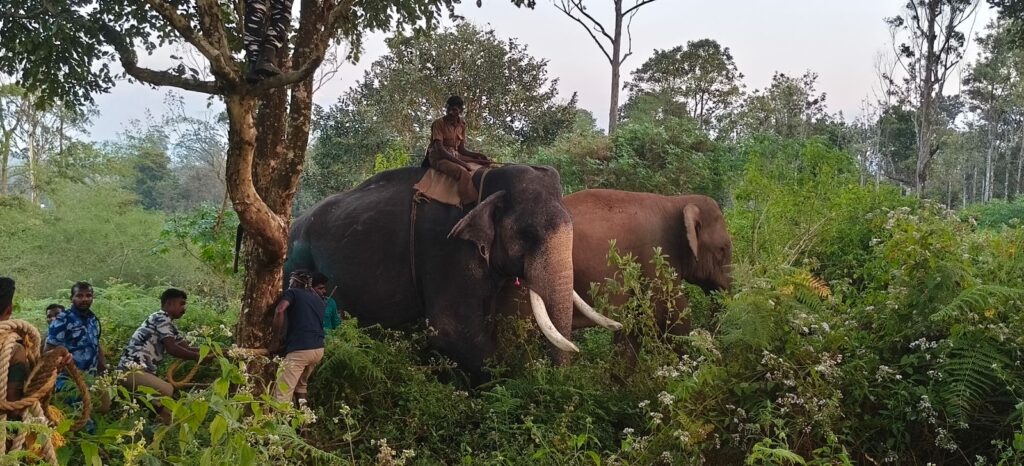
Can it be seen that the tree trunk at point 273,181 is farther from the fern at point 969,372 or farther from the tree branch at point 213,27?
the fern at point 969,372

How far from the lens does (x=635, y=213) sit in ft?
30.2

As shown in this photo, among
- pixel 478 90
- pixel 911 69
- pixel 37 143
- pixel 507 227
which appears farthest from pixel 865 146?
pixel 507 227

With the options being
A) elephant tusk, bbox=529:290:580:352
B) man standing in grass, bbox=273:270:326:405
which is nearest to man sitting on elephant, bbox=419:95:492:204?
elephant tusk, bbox=529:290:580:352

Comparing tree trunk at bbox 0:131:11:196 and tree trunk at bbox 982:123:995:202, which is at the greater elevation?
tree trunk at bbox 982:123:995:202

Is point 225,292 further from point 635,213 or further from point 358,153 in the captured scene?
point 358,153

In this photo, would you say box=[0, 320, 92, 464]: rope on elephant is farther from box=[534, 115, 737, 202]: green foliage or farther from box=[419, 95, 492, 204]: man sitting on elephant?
box=[534, 115, 737, 202]: green foliage

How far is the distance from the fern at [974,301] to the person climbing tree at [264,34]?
13.5 feet

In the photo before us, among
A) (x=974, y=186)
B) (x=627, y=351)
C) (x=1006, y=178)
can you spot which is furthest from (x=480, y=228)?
(x=974, y=186)

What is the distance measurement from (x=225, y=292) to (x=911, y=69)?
32.6m

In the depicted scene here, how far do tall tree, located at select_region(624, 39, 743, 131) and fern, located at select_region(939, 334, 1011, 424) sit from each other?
28113 millimetres

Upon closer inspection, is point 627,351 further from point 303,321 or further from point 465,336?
point 303,321

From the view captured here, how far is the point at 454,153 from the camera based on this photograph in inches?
321

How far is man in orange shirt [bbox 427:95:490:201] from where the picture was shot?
8.00m

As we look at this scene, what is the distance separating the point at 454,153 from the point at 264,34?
344 cm
